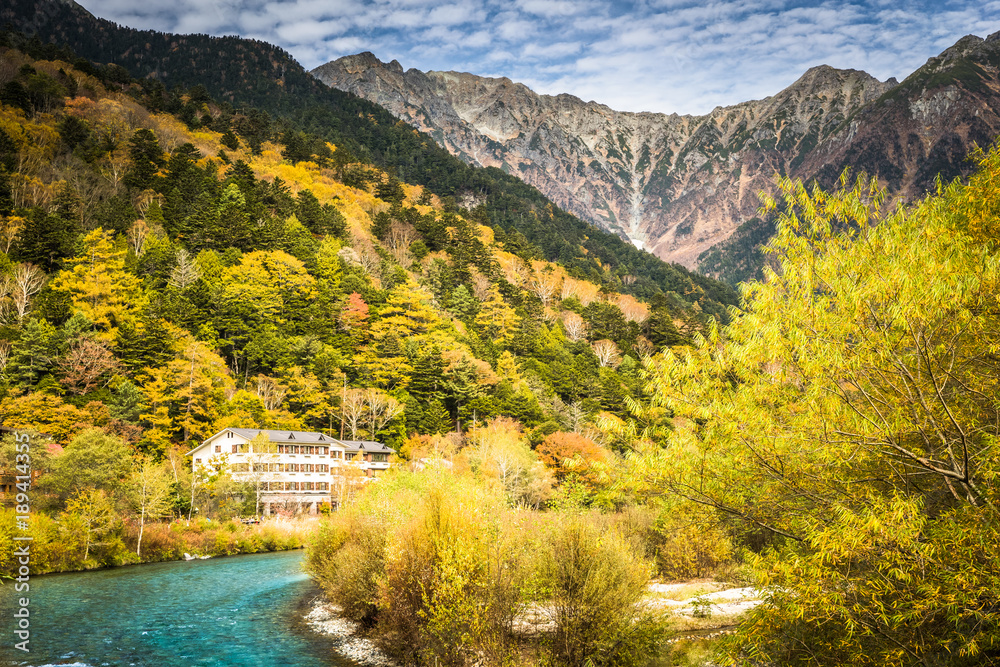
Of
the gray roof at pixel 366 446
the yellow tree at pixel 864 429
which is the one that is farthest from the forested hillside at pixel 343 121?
the yellow tree at pixel 864 429

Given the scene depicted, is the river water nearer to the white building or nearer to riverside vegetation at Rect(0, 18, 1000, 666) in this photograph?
riverside vegetation at Rect(0, 18, 1000, 666)

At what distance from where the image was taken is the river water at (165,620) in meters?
15.1

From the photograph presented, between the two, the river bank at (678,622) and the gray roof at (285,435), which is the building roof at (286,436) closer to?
the gray roof at (285,435)

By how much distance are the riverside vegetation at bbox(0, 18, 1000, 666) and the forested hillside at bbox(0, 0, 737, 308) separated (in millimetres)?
13118

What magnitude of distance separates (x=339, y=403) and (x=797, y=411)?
4516 centimetres

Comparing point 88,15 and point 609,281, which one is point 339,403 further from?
point 88,15

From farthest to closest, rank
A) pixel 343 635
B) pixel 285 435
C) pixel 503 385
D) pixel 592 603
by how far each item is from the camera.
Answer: pixel 503 385 → pixel 285 435 → pixel 343 635 → pixel 592 603

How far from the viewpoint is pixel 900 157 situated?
19188 cm

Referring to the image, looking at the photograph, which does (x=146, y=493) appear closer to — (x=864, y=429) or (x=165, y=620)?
(x=165, y=620)

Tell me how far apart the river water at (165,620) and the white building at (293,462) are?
38.3 feet

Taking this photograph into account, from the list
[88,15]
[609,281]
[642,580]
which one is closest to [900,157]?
[609,281]

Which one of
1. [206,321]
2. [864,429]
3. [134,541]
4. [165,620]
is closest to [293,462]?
[134,541]

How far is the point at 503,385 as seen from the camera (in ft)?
162

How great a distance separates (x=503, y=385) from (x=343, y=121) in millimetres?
97058
